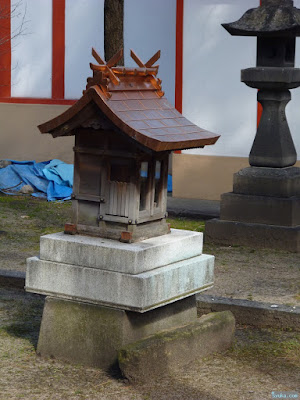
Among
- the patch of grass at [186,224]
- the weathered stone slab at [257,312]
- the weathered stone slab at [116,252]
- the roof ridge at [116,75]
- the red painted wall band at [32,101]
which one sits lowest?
the weathered stone slab at [257,312]

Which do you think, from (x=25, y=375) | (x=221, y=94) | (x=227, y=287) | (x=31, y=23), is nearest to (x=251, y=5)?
(x=221, y=94)

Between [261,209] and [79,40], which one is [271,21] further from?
[79,40]

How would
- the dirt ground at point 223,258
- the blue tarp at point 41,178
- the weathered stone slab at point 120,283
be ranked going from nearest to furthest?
the weathered stone slab at point 120,283 → the dirt ground at point 223,258 → the blue tarp at point 41,178

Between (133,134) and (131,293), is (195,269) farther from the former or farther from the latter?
(133,134)

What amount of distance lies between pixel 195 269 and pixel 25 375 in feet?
4.46

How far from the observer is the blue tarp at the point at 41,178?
43.7ft

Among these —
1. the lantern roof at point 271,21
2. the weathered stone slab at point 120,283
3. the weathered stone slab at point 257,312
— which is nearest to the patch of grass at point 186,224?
the lantern roof at point 271,21

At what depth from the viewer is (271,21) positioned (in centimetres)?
968

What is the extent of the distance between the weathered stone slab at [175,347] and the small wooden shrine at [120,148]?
68 cm

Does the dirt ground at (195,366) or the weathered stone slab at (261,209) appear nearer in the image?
the dirt ground at (195,366)

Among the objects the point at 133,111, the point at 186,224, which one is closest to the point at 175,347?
the point at 133,111

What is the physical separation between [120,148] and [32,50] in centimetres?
919

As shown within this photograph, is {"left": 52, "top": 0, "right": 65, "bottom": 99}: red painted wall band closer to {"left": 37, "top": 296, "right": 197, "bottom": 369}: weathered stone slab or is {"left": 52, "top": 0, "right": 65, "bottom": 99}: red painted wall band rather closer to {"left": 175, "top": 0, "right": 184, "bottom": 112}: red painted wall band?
{"left": 175, "top": 0, "right": 184, "bottom": 112}: red painted wall band

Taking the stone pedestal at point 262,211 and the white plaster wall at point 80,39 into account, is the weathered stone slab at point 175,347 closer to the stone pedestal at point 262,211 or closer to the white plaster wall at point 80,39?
the stone pedestal at point 262,211
